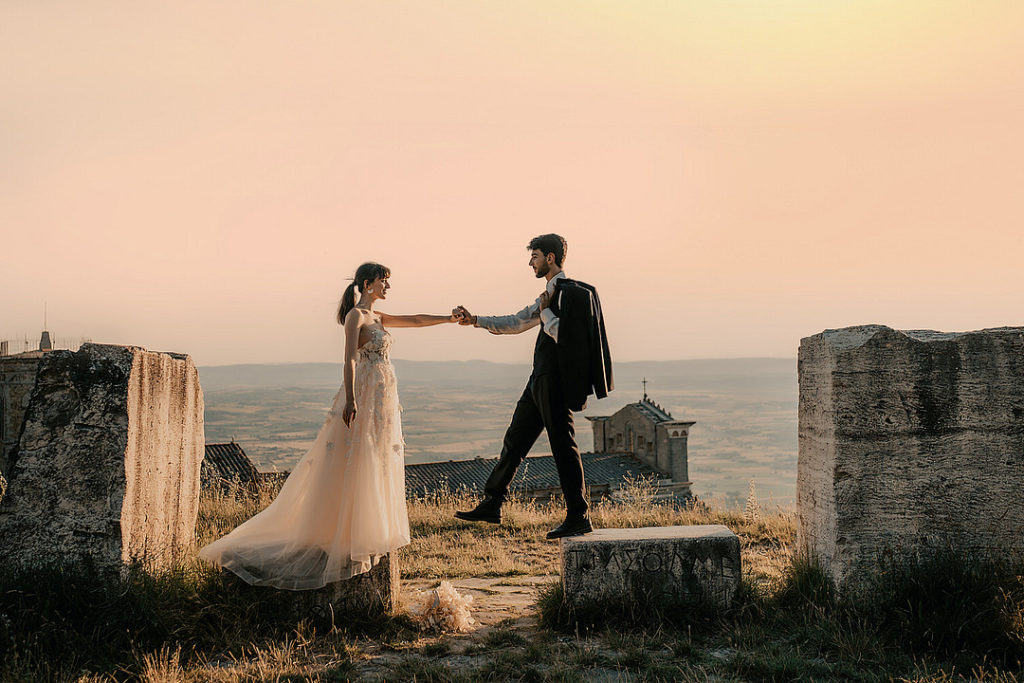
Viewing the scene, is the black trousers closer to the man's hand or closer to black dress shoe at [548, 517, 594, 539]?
black dress shoe at [548, 517, 594, 539]

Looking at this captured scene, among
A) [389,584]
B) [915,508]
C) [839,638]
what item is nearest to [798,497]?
[915,508]

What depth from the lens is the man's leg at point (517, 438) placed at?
21.7ft

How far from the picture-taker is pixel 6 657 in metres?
4.86

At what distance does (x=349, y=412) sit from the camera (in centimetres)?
629

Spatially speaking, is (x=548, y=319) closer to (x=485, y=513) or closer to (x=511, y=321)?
(x=511, y=321)

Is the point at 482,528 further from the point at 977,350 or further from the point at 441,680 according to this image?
the point at 977,350

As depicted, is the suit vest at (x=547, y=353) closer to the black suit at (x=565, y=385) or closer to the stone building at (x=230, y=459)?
the black suit at (x=565, y=385)

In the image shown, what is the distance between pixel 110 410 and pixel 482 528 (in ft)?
18.0

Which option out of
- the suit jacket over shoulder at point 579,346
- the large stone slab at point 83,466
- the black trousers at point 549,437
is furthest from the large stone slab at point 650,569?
the large stone slab at point 83,466

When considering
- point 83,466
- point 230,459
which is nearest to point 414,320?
point 83,466

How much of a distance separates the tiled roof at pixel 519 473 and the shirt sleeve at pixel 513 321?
70.9 feet

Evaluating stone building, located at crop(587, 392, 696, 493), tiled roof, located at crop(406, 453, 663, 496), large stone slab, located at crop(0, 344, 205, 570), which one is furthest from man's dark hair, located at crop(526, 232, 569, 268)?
stone building, located at crop(587, 392, 696, 493)

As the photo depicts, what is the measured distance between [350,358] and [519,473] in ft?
83.2

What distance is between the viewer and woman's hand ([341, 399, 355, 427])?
628 centimetres
